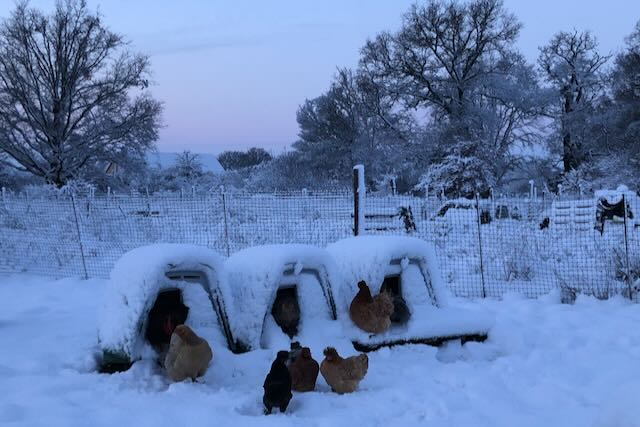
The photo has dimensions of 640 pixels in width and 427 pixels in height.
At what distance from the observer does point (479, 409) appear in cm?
374

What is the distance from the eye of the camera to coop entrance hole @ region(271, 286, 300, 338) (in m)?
4.93

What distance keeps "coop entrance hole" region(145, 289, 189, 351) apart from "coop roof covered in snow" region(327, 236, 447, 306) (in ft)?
5.16

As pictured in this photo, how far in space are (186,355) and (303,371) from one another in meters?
0.88

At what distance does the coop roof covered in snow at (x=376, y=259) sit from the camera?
5.27 metres

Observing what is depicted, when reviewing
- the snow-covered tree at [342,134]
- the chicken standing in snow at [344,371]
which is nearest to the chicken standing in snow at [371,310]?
the chicken standing in snow at [344,371]

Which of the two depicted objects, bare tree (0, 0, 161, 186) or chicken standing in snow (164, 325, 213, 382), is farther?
bare tree (0, 0, 161, 186)

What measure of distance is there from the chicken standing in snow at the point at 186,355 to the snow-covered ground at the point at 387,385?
11 centimetres

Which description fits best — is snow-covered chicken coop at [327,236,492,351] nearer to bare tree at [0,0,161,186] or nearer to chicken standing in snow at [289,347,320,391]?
chicken standing in snow at [289,347,320,391]

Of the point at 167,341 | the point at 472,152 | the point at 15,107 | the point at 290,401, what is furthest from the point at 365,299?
the point at 15,107

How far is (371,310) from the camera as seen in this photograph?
16.0ft

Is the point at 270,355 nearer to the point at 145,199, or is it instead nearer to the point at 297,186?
the point at 145,199

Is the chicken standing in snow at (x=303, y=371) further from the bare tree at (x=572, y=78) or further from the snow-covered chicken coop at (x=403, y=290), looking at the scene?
the bare tree at (x=572, y=78)

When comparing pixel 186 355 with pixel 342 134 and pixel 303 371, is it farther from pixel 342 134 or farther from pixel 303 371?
pixel 342 134

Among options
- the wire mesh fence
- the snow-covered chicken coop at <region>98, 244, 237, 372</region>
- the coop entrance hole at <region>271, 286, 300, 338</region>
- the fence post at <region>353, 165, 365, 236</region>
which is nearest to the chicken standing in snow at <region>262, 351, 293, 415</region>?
the snow-covered chicken coop at <region>98, 244, 237, 372</region>
